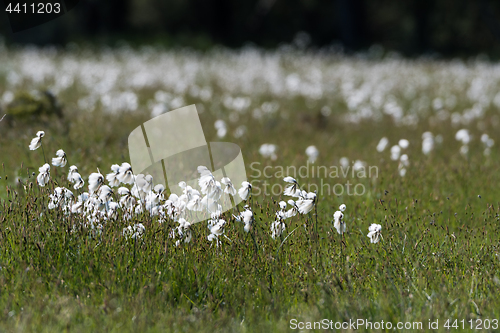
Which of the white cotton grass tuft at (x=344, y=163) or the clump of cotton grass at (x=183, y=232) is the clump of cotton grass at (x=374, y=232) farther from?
the white cotton grass tuft at (x=344, y=163)

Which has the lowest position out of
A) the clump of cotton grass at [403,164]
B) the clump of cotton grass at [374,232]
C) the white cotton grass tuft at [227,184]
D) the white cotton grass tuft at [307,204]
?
the clump of cotton grass at [403,164]

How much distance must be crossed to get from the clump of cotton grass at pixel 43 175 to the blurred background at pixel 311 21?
92.6 ft

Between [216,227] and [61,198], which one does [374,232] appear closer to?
[216,227]

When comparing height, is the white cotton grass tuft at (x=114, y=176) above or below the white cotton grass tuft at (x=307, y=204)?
above

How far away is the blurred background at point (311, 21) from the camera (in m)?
34.7

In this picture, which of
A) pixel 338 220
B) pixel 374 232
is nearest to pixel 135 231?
pixel 338 220

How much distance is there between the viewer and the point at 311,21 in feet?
141

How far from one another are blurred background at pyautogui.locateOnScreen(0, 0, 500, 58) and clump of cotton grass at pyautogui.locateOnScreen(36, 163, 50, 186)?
28.2 m

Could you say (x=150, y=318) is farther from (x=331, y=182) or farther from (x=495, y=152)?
(x=495, y=152)

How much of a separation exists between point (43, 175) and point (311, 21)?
1642 inches

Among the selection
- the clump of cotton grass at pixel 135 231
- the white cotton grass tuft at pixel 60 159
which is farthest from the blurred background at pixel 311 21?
the clump of cotton grass at pixel 135 231

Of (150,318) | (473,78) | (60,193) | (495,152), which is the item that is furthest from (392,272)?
(473,78)

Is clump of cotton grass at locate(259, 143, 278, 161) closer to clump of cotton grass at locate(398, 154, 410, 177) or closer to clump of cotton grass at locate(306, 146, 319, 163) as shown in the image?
clump of cotton grass at locate(306, 146, 319, 163)

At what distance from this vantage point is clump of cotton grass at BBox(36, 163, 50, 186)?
369cm
